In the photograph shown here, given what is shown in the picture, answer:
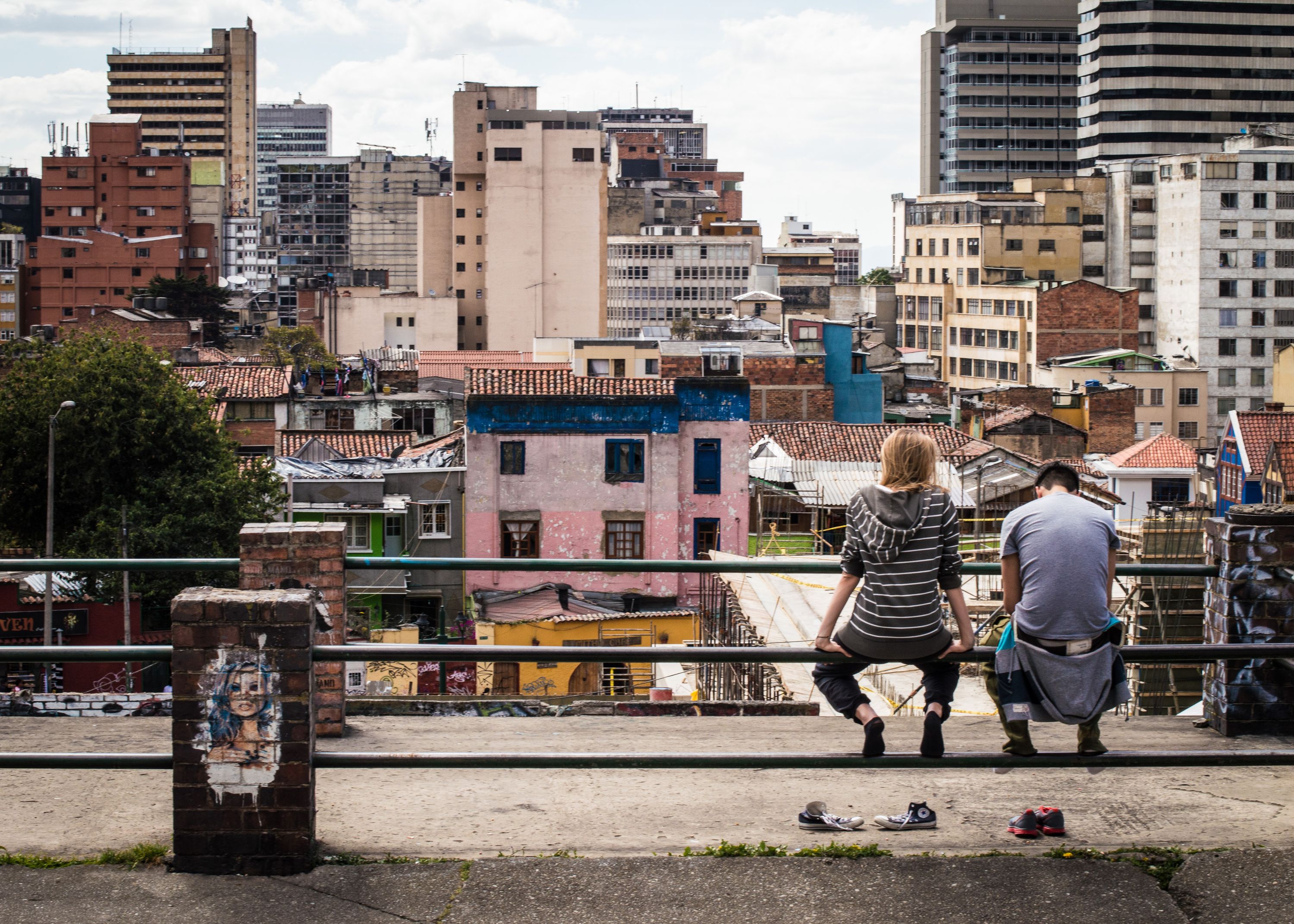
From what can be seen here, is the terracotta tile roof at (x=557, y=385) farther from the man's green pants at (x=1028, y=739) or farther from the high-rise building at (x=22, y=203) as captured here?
the high-rise building at (x=22, y=203)

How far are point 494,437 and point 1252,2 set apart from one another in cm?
10596

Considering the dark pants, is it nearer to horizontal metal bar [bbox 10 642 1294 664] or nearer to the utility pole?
horizontal metal bar [bbox 10 642 1294 664]

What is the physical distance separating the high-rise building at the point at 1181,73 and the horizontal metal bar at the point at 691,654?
128 meters

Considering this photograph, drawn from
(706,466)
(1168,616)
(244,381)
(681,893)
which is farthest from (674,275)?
(681,893)

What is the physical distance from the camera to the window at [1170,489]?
5556 centimetres

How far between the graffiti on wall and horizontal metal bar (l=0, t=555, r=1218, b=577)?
1.98 feet

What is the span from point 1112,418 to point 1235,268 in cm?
2987

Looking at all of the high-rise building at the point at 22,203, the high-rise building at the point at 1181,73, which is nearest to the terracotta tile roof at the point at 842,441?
the high-rise building at the point at 1181,73

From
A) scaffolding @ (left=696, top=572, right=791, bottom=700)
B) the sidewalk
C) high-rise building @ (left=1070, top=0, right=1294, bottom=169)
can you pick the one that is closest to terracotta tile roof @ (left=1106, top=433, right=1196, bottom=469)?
scaffolding @ (left=696, top=572, right=791, bottom=700)

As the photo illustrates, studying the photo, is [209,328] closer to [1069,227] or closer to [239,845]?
[1069,227]

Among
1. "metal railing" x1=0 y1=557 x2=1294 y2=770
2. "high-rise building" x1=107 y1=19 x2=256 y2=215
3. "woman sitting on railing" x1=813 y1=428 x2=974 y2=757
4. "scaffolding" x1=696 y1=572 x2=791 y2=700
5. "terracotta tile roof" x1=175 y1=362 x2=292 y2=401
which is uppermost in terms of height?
"high-rise building" x1=107 y1=19 x2=256 y2=215

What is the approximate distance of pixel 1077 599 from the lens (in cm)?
→ 530

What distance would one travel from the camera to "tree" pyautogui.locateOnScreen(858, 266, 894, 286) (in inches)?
5886

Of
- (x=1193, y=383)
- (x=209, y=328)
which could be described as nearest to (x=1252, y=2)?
(x=1193, y=383)
